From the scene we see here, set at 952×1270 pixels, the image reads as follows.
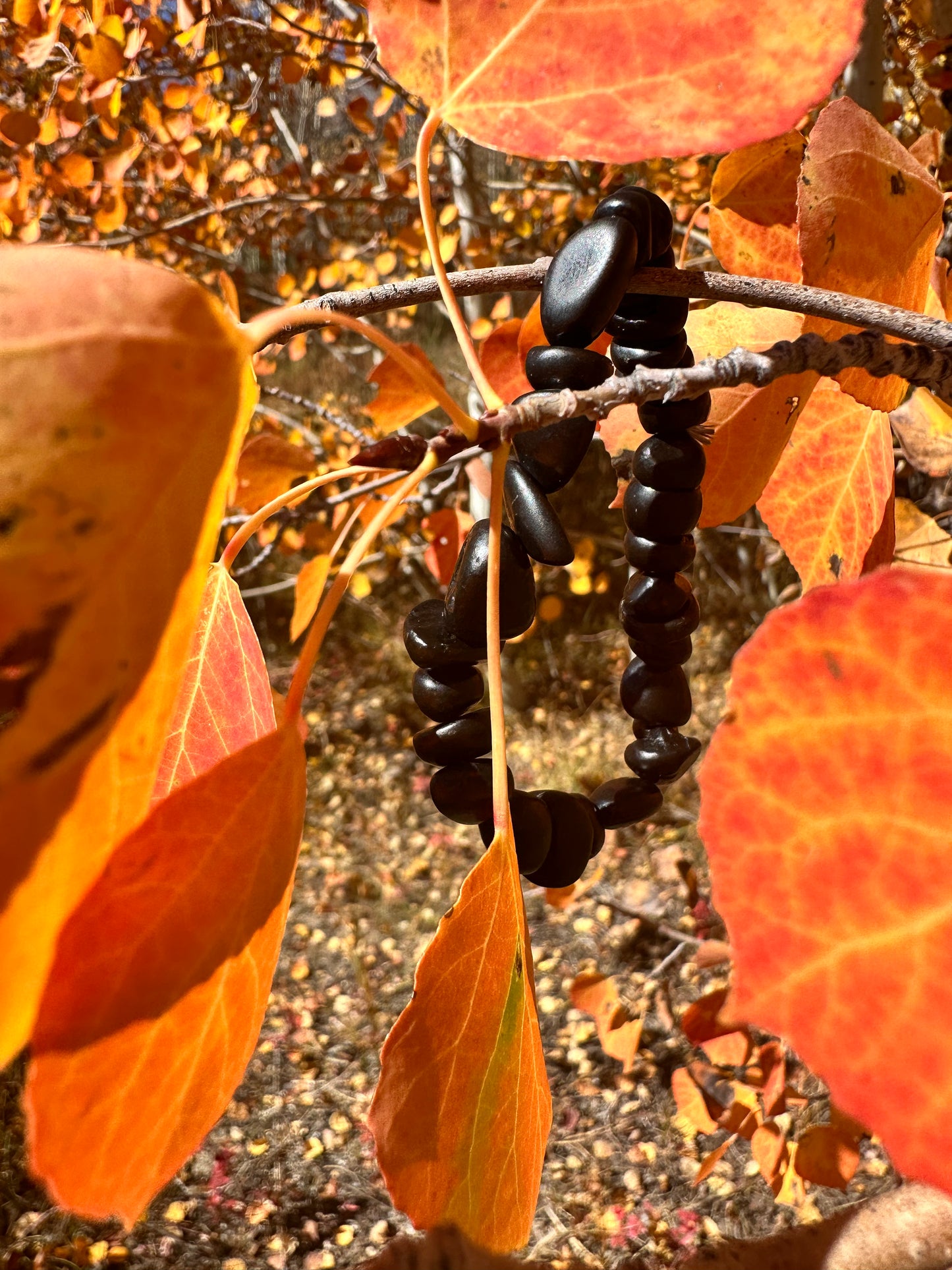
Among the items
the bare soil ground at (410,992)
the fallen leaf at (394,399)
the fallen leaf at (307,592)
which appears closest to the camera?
the fallen leaf at (394,399)

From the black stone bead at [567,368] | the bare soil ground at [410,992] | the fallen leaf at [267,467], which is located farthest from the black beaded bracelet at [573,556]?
the bare soil ground at [410,992]

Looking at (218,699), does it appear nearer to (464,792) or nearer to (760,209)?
(464,792)

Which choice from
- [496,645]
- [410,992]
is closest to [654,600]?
[496,645]

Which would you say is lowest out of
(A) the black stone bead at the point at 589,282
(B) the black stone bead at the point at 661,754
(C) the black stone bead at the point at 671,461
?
(B) the black stone bead at the point at 661,754

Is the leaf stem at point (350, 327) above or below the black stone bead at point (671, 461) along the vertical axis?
above

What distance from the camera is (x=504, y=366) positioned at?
597 millimetres

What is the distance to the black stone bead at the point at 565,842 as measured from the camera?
1.13ft

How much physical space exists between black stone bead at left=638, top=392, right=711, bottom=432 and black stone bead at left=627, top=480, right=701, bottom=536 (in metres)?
0.02

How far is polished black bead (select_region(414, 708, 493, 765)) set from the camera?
35 centimetres

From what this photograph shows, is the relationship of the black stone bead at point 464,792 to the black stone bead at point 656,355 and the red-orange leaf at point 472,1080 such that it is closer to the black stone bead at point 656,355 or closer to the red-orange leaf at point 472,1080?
the red-orange leaf at point 472,1080

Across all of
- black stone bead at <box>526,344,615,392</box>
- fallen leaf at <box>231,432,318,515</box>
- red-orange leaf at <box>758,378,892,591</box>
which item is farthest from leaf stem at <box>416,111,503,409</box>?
fallen leaf at <box>231,432,318,515</box>

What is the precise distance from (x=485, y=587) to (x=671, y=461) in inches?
→ 3.7

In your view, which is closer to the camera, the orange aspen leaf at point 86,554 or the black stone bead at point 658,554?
the orange aspen leaf at point 86,554

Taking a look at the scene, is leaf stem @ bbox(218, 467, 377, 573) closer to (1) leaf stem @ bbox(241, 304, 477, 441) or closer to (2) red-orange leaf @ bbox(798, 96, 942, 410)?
(1) leaf stem @ bbox(241, 304, 477, 441)
